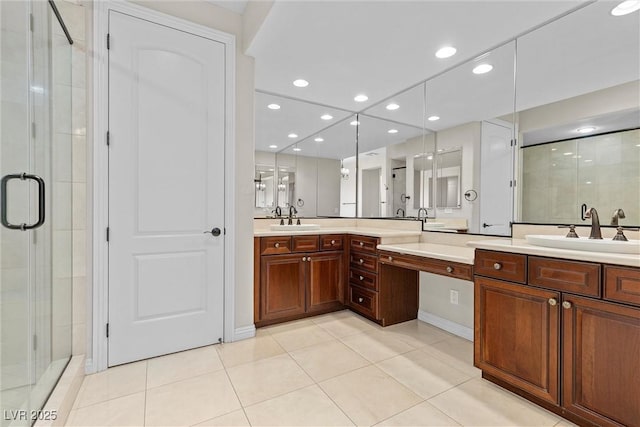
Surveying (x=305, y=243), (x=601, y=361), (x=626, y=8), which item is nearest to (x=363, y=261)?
(x=305, y=243)

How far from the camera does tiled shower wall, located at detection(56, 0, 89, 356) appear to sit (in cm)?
193

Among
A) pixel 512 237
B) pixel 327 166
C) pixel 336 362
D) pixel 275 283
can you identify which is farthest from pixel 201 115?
pixel 512 237

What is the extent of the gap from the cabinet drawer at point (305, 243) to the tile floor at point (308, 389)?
2.74ft

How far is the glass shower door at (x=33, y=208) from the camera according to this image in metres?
1.33

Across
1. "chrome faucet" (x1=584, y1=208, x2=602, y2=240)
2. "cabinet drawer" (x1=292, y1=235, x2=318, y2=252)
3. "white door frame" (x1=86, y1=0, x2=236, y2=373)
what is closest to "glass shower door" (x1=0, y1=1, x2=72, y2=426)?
"white door frame" (x1=86, y1=0, x2=236, y2=373)

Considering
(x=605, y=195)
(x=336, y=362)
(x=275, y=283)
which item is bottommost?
(x=336, y=362)

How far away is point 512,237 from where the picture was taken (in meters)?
2.27

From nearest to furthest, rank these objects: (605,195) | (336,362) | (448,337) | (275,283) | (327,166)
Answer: (605,195) → (336,362) → (448,337) → (275,283) → (327,166)

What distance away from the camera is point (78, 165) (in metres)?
1.95

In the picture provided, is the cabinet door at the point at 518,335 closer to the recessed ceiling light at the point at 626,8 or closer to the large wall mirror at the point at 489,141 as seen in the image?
the large wall mirror at the point at 489,141

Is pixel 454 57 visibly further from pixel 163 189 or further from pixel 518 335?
pixel 163 189

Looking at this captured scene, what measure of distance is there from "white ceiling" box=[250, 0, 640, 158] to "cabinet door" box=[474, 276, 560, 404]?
4.81ft

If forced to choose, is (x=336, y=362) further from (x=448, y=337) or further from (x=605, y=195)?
(x=605, y=195)

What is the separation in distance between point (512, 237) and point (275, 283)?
2056 millimetres
